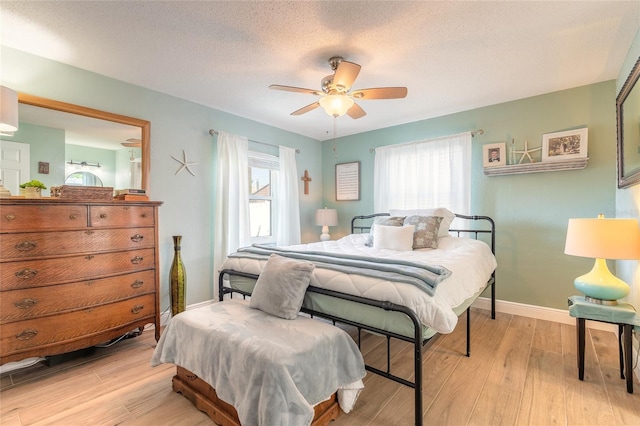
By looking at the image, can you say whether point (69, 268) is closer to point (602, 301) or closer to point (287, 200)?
point (287, 200)

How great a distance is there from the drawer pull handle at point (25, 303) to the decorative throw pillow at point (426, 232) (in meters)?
3.02

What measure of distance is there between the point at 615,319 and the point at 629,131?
1447 mm

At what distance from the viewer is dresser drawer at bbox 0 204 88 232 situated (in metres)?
1.85

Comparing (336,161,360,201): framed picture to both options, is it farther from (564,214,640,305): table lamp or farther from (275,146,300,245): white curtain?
(564,214,640,305): table lamp

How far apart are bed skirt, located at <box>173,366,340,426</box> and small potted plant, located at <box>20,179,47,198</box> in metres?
1.68

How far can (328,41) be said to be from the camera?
2107 mm

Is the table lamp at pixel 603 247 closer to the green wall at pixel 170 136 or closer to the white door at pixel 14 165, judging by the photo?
the green wall at pixel 170 136

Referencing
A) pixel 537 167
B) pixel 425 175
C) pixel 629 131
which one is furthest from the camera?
pixel 425 175

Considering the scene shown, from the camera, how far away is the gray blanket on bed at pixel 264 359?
130cm

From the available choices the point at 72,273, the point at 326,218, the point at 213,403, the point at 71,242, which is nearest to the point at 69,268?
the point at 72,273

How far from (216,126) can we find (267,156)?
0.83m

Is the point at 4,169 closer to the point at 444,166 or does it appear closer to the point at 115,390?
the point at 115,390

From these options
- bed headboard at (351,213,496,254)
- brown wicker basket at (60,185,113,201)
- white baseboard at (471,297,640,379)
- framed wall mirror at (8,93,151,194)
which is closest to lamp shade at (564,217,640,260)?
bed headboard at (351,213,496,254)

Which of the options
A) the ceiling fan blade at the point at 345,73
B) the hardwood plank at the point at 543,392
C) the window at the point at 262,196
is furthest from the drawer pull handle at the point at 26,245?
the hardwood plank at the point at 543,392
